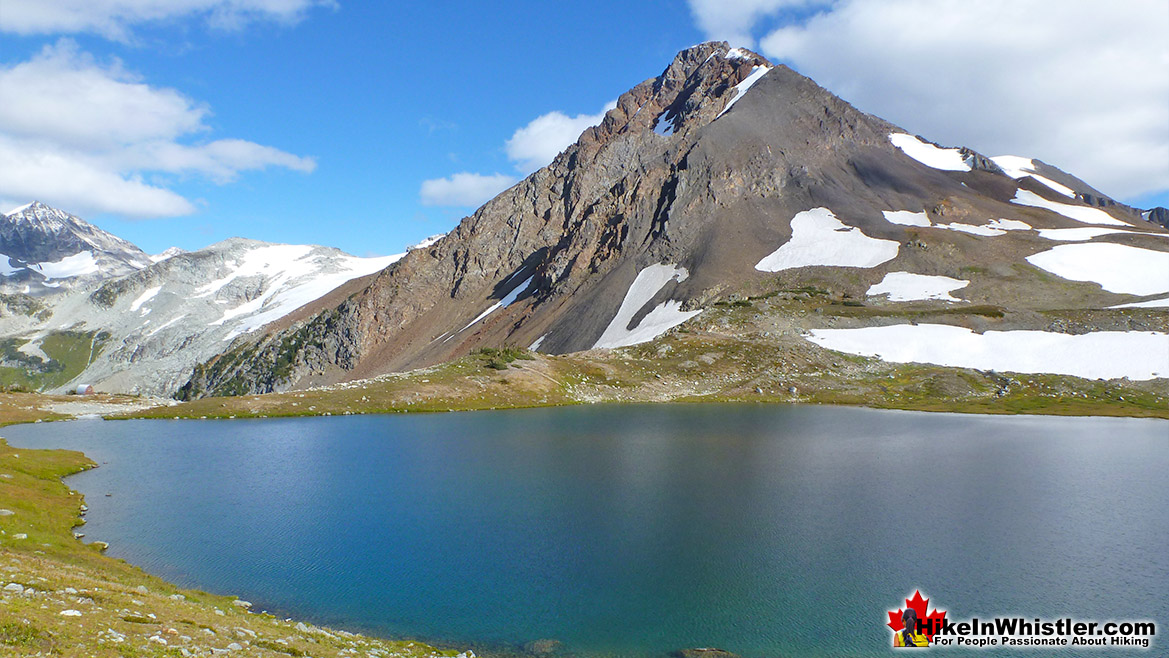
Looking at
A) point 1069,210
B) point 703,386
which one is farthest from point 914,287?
point 1069,210

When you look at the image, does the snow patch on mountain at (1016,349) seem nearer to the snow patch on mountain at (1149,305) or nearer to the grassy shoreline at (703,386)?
the grassy shoreline at (703,386)

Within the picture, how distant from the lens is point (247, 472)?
46.5m

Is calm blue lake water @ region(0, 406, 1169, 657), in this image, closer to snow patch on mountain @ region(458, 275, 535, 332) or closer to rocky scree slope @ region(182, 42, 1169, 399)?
rocky scree slope @ region(182, 42, 1169, 399)

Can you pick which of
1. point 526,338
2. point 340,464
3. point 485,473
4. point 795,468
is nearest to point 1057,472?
point 795,468

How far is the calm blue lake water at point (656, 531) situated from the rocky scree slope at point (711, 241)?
62.7 metres

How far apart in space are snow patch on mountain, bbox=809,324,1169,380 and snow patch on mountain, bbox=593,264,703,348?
79.4 feet

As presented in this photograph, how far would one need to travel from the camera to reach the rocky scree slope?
117 metres

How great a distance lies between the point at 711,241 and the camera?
5226 inches

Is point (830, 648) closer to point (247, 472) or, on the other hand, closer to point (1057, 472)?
point (1057, 472)

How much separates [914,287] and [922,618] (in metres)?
102

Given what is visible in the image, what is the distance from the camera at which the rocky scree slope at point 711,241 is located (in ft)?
384

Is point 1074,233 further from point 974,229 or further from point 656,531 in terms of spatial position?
point 656,531

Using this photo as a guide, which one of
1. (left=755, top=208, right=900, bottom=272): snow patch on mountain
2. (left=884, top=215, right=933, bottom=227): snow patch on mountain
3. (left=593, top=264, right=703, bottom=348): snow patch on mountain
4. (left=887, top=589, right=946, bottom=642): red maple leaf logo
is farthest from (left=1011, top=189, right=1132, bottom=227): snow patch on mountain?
(left=887, top=589, right=946, bottom=642): red maple leaf logo

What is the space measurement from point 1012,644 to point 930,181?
15876cm
